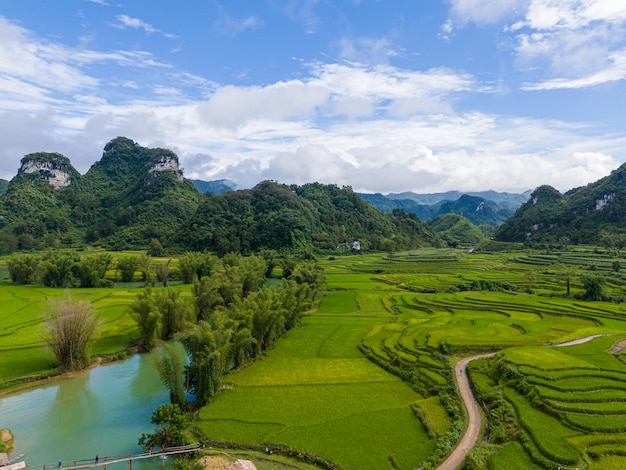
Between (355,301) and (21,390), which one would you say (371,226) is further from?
(21,390)

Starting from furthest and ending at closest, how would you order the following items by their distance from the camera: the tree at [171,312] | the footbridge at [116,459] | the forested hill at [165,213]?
the forested hill at [165,213] → the tree at [171,312] → the footbridge at [116,459]

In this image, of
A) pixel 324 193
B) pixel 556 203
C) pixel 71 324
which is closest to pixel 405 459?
pixel 71 324

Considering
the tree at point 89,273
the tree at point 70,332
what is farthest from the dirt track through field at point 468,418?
the tree at point 89,273

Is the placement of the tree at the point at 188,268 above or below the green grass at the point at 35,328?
above

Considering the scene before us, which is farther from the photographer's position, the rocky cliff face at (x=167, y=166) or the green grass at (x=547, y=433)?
the rocky cliff face at (x=167, y=166)

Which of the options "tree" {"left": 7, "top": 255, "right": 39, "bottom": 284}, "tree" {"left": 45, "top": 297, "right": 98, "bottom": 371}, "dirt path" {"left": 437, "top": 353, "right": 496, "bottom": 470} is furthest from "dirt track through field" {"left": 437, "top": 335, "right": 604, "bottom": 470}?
"tree" {"left": 7, "top": 255, "right": 39, "bottom": 284}

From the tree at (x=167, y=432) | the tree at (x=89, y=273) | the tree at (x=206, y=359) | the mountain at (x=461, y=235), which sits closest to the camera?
the tree at (x=167, y=432)

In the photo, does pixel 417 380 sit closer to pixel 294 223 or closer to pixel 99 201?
pixel 294 223

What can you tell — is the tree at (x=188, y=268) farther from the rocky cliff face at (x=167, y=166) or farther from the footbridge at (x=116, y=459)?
the rocky cliff face at (x=167, y=166)

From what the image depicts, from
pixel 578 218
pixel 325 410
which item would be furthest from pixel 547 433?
pixel 578 218
